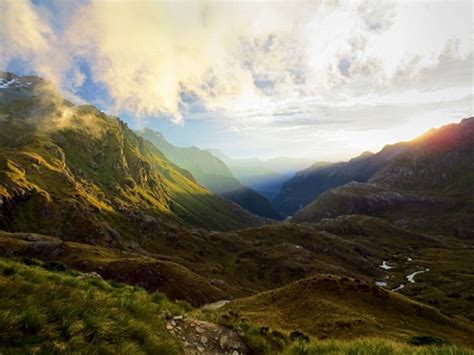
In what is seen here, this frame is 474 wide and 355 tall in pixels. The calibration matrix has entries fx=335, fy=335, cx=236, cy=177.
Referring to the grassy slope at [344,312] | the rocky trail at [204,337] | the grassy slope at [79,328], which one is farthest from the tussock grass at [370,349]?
the grassy slope at [344,312]

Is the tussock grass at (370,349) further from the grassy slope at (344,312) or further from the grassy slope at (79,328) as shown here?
the grassy slope at (344,312)

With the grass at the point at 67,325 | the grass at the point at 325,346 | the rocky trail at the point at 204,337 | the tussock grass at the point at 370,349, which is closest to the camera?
the grass at the point at 67,325

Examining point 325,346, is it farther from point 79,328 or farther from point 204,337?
point 79,328

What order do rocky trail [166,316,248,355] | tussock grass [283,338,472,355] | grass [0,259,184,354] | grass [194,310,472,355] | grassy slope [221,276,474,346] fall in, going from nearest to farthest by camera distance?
grass [0,259,184,354] < tussock grass [283,338,472,355] < grass [194,310,472,355] < rocky trail [166,316,248,355] < grassy slope [221,276,474,346]

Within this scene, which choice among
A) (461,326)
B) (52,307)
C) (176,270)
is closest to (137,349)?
(52,307)

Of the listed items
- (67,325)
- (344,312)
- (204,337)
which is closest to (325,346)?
(204,337)

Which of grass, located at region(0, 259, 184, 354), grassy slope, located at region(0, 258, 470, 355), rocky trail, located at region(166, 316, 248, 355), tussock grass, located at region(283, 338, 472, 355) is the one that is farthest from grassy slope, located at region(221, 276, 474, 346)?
grass, located at region(0, 259, 184, 354)

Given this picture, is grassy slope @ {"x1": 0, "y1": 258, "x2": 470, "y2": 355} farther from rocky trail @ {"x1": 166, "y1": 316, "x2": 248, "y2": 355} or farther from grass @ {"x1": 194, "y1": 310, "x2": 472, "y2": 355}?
rocky trail @ {"x1": 166, "y1": 316, "x2": 248, "y2": 355}

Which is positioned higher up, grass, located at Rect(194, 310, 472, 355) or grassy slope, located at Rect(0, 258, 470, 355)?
grassy slope, located at Rect(0, 258, 470, 355)
